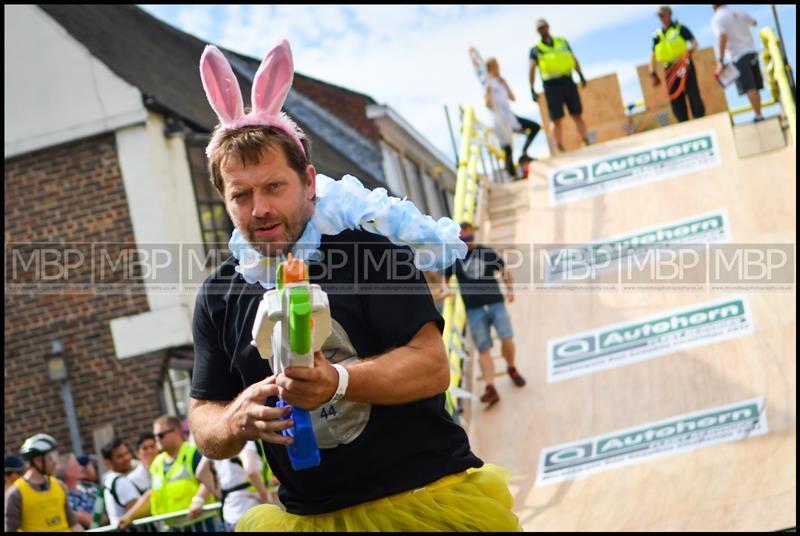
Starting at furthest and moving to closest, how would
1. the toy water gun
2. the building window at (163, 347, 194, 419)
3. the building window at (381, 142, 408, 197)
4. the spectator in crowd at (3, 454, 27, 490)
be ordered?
the building window at (381, 142, 408, 197), the building window at (163, 347, 194, 419), the spectator in crowd at (3, 454, 27, 490), the toy water gun

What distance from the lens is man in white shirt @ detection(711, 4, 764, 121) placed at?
14.3 m

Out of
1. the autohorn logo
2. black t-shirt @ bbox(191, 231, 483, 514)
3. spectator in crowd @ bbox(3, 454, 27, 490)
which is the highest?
the autohorn logo

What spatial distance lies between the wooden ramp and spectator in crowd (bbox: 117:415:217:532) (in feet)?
8.40

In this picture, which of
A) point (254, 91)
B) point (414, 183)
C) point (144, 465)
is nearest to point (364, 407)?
point (254, 91)

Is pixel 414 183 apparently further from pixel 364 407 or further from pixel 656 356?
pixel 364 407

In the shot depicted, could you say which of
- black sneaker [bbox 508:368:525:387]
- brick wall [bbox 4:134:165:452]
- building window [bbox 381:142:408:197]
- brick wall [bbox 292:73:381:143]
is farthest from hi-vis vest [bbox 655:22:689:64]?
brick wall [bbox 292:73:381:143]

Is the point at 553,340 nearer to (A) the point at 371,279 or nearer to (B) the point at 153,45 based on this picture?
(A) the point at 371,279

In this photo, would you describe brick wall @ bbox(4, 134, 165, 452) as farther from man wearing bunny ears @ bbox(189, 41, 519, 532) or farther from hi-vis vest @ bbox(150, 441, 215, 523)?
man wearing bunny ears @ bbox(189, 41, 519, 532)

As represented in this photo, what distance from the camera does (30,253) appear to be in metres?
16.0

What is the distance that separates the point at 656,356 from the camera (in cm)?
1127

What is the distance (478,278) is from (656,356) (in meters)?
1.80

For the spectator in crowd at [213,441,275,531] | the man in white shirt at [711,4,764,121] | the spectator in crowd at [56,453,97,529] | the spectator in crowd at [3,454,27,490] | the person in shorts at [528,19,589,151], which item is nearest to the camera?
the spectator in crowd at [213,441,275,531]

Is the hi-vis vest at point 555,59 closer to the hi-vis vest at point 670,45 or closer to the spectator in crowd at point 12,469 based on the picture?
the hi-vis vest at point 670,45

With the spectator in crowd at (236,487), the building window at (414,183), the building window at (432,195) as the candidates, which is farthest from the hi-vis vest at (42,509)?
the building window at (432,195)
